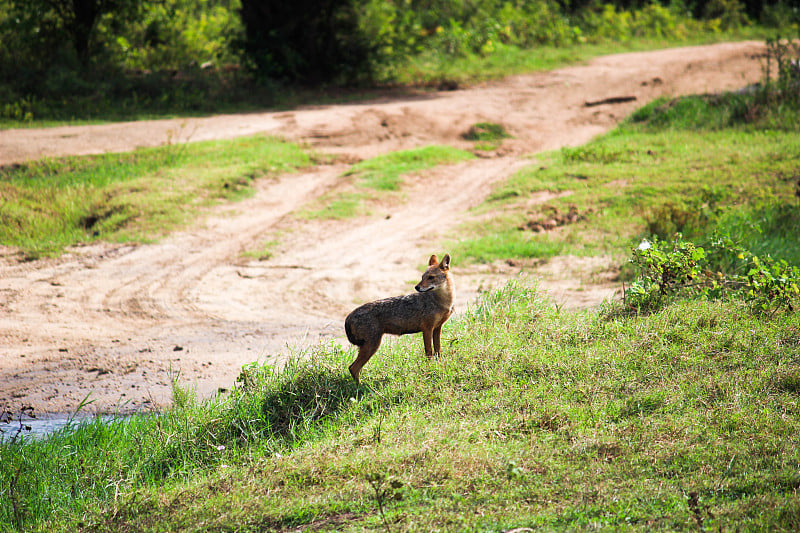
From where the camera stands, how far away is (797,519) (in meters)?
3.42

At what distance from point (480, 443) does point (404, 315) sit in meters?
1.15

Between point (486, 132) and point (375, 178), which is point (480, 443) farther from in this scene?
point (486, 132)

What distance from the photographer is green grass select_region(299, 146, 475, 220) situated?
11367mm

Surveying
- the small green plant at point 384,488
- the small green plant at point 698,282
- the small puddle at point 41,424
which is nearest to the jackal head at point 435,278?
A: the small green plant at point 384,488

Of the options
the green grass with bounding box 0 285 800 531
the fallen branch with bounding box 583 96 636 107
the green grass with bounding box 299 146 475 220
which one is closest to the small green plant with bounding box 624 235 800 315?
the green grass with bounding box 0 285 800 531

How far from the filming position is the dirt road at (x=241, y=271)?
6766 mm

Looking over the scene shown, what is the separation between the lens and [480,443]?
4.36 m

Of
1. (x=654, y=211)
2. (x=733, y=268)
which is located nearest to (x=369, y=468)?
(x=733, y=268)

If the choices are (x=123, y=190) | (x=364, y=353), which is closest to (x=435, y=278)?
(x=364, y=353)

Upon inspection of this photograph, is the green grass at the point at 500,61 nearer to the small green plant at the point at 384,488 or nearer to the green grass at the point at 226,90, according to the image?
the green grass at the point at 226,90

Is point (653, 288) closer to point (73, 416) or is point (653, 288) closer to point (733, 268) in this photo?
point (733, 268)

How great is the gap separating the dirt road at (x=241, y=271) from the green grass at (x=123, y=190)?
0.40 meters

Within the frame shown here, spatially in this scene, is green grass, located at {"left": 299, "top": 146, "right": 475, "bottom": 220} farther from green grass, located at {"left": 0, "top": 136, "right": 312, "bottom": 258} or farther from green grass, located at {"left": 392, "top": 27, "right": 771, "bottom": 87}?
green grass, located at {"left": 392, "top": 27, "right": 771, "bottom": 87}

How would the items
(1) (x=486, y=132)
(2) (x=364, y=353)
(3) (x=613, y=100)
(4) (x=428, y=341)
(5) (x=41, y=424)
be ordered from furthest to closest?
(3) (x=613, y=100) < (1) (x=486, y=132) < (5) (x=41, y=424) < (4) (x=428, y=341) < (2) (x=364, y=353)
